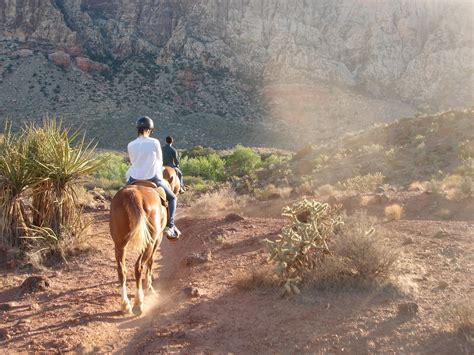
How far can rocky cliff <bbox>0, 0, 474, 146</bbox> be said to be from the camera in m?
62.5

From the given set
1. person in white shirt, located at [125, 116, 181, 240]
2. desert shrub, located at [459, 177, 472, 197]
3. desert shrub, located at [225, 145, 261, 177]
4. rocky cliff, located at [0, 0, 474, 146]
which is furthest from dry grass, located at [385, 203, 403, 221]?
rocky cliff, located at [0, 0, 474, 146]

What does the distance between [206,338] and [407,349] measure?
2.14 meters

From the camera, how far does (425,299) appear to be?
556cm

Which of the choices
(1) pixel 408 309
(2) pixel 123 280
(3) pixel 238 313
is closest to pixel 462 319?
(1) pixel 408 309

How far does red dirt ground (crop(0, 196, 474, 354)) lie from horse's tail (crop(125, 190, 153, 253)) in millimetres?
954

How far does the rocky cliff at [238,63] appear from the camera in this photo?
205 feet

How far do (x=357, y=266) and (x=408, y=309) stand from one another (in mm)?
1102

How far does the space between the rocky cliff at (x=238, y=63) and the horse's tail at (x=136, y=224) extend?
168 ft

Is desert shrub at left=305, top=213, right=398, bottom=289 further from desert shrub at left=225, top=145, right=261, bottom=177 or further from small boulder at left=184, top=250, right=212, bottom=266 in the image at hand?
desert shrub at left=225, top=145, right=261, bottom=177

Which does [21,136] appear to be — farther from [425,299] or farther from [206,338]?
[425,299]

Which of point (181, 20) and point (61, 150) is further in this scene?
point (181, 20)

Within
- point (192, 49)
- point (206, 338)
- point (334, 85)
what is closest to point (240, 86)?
point (192, 49)

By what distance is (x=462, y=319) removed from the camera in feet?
15.0

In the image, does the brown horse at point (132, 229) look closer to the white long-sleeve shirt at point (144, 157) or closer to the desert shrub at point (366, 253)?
the white long-sleeve shirt at point (144, 157)
